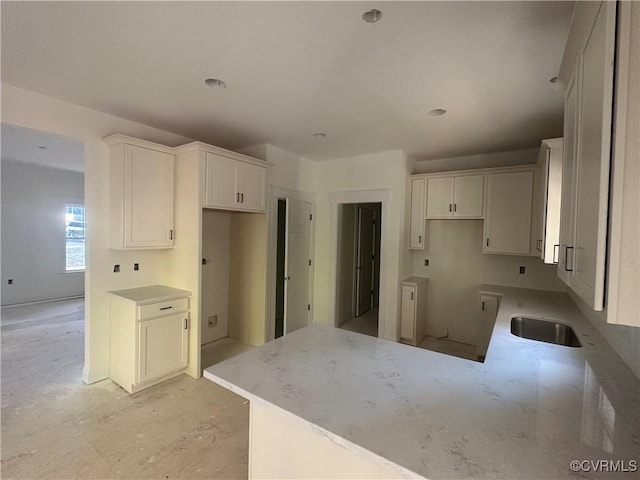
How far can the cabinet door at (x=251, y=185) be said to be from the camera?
3.26 m

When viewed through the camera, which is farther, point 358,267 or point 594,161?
point 358,267

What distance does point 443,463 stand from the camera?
81cm

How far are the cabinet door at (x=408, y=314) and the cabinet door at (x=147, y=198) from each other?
295 cm

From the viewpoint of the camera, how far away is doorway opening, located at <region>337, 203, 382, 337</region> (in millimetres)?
4691

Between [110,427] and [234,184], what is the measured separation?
236 centimetres

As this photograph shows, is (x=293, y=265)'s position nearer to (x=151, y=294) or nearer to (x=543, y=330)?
(x=151, y=294)

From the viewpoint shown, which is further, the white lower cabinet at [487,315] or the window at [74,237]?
the window at [74,237]

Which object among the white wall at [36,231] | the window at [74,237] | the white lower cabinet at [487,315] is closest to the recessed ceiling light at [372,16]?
the white lower cabinet at [487,315]

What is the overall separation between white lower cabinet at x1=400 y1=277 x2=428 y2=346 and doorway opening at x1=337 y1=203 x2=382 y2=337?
0.74m

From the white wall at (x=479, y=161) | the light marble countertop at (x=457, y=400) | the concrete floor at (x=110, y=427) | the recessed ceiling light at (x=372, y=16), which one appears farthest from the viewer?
the white wall at (x=479, y=161)

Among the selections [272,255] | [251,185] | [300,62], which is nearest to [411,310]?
[272,255]

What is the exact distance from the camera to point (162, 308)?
9.25ft

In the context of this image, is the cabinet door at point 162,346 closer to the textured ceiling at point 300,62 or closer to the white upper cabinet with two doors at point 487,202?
the textured ceiling at point 300,62

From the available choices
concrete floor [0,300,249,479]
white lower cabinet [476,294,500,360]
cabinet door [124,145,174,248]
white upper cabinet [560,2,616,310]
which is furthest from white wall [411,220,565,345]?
cabinet door [124,145,174,248]
